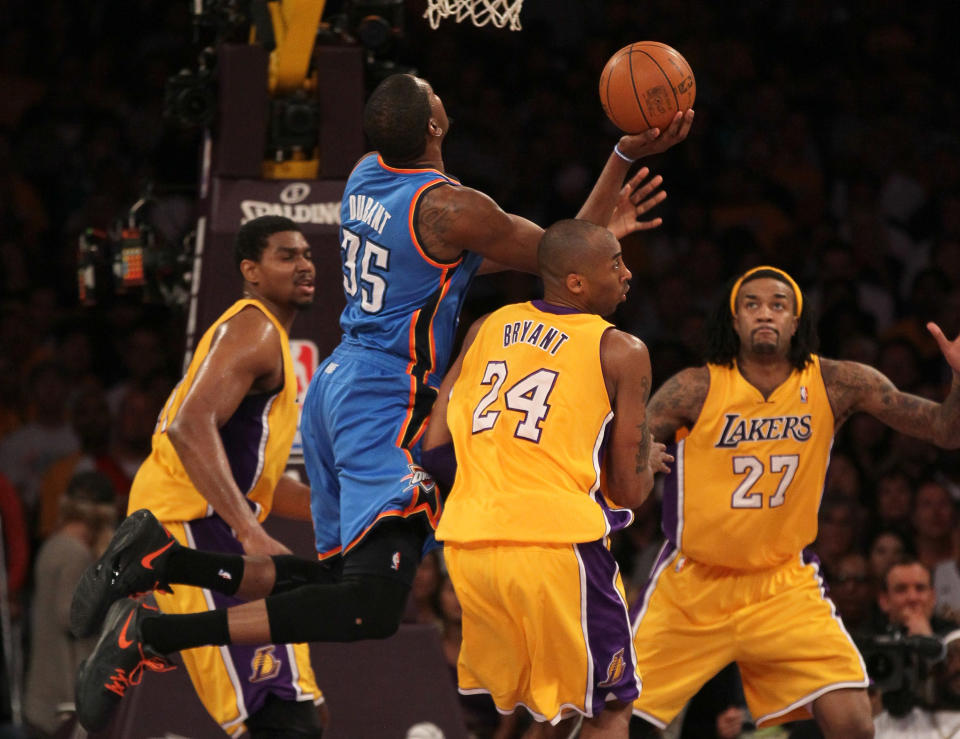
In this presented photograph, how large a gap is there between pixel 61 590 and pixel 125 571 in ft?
9.15

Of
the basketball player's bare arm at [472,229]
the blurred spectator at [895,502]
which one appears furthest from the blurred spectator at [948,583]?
the basketball player's bare arm at [472,229]

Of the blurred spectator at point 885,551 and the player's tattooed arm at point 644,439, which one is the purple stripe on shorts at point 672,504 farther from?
the blurred spectator at point 885,551

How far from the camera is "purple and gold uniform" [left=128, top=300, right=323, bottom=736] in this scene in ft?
18.3

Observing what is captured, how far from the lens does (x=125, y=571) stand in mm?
5133

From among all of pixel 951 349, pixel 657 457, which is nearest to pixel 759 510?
pixel 951 349

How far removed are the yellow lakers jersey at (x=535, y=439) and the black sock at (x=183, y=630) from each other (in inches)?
30.2

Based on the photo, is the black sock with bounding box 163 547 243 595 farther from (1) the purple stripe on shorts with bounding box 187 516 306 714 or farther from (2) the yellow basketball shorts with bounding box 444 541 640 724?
(2) the yellow basketball shorts with bounding box 444 541 640 724

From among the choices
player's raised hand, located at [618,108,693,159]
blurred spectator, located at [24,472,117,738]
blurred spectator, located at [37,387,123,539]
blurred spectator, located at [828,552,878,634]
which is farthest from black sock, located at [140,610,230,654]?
blurred spectator, located at [37,387,123,539]

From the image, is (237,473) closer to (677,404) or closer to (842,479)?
(677,404)

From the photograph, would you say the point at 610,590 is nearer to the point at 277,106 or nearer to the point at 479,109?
the point at 277,106

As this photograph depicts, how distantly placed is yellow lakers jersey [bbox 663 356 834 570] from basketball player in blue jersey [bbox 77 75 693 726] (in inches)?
42.3

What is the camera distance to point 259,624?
4.88m

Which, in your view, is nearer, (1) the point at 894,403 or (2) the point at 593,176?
(1) the point at 894,403

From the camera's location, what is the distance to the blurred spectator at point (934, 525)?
8.09 metres
